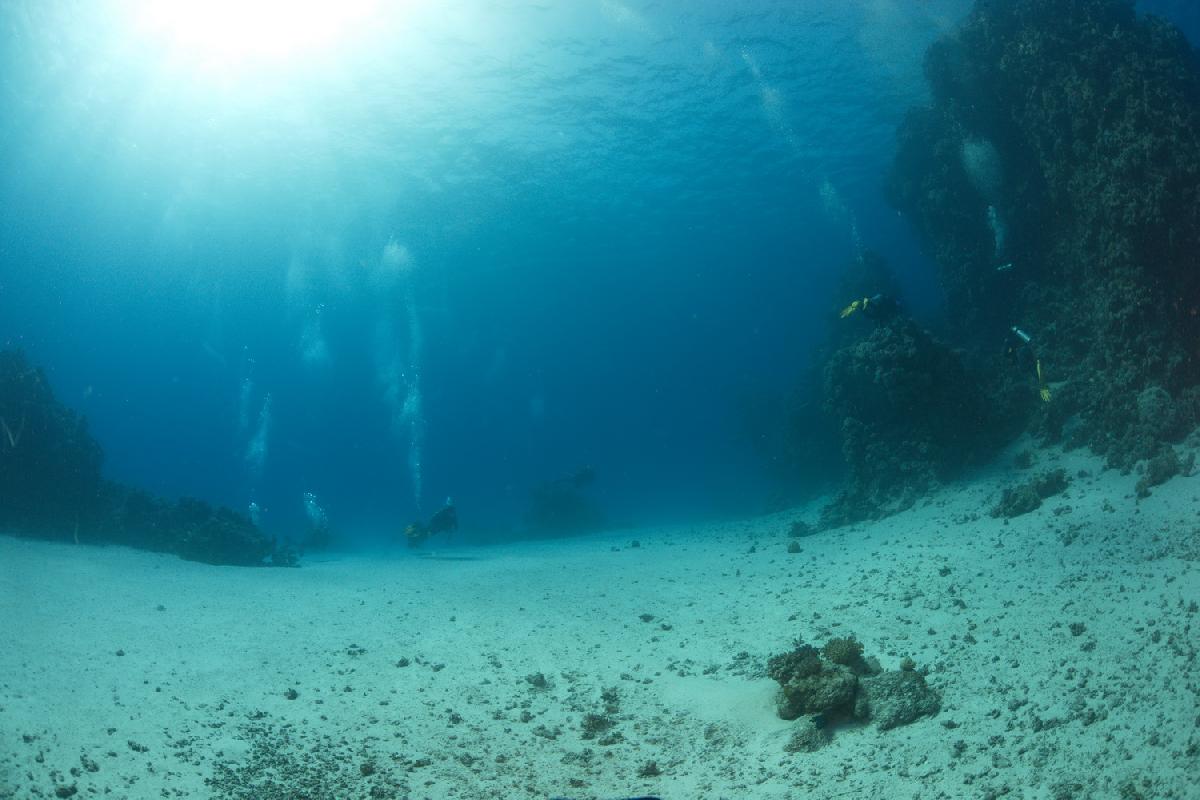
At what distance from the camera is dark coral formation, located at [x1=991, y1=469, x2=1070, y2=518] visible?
9.21m

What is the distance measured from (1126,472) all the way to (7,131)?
40.8 m

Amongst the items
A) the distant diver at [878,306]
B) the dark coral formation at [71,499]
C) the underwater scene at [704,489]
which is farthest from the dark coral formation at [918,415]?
the dark coral formation at [71,499]

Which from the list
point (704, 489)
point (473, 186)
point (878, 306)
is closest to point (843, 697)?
point (878, 306)

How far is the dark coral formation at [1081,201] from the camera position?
9.45 metres

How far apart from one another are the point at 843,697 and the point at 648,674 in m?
2.56

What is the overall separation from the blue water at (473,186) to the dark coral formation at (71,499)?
12.0 meters

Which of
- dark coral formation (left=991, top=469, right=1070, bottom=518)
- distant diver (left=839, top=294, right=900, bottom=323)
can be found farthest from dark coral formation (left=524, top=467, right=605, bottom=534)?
dark coral formation (left=991, top=469, right=1070, bottom=518)

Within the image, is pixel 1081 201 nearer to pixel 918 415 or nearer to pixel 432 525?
pixel 918 415

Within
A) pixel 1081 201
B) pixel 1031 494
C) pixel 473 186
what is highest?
pixel 473 186

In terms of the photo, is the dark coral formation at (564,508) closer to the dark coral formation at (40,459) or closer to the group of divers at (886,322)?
the group of divers at (886,322)

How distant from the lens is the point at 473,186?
34406 mm

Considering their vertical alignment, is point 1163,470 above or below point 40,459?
above

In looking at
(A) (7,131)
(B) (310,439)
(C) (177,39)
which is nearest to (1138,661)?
(C) (177,39)

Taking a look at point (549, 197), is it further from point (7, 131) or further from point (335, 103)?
point (7, 131)
